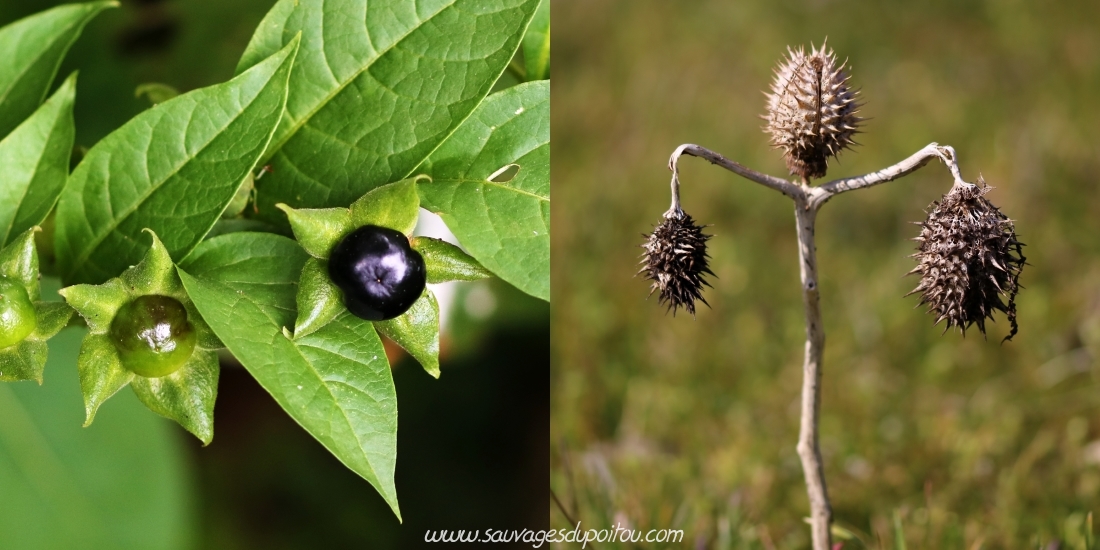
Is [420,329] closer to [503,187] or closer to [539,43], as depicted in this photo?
[503,187]

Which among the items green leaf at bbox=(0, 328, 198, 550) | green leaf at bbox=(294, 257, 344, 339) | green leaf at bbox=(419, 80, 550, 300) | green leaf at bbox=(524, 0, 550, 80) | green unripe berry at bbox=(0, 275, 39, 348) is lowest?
green leaf at bbox=(0, 328, 198, 550)

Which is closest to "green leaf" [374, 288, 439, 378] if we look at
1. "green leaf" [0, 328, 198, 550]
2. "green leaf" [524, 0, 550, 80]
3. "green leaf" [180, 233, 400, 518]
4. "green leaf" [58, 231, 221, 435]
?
"green leaf" [180, 233, 400, 518]

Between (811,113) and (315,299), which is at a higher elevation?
(811,113)

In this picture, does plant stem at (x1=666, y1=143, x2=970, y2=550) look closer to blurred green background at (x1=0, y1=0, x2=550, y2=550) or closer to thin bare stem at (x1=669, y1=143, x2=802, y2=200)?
thin bare stem at (x1=669, y1=143, x2=802, y2=200)

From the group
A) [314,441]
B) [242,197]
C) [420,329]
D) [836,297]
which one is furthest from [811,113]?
[836,297]

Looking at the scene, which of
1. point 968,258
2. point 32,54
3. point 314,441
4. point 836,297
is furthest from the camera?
point 836,297

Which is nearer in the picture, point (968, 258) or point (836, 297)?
point (968, 258)

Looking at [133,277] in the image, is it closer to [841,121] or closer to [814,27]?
[841,121]
